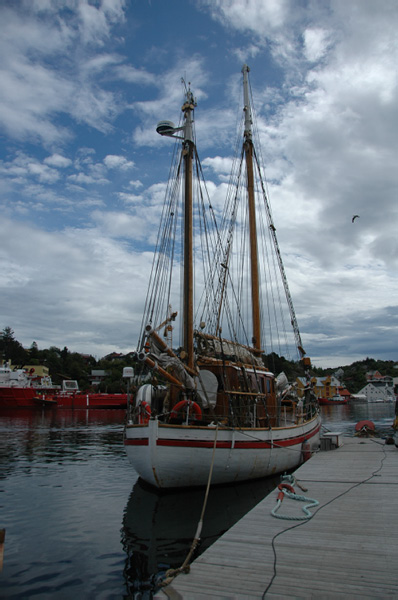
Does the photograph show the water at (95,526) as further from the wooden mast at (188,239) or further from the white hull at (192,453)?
the wooden mast at (188,239)

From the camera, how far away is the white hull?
13.4 m

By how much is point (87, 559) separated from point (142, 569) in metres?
1.38

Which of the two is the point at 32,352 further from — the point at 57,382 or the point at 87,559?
the point at 87,559

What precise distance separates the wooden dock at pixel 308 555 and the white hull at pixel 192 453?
12.5 ft

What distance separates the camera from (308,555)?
21.1ft

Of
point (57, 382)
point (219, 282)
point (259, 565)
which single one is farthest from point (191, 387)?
point (57, 382)

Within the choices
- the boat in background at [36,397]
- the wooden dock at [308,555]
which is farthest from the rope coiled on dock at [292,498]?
the boat in background at [36,397]

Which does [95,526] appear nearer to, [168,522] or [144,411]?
[168,522]

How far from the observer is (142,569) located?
8.44m

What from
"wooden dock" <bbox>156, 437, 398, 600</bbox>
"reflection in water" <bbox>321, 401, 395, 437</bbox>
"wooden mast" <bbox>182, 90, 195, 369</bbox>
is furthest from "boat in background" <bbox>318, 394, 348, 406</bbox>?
"wooden dock" <bbox>156, 437, 398, 600</bbox>

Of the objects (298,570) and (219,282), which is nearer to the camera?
(298,570)

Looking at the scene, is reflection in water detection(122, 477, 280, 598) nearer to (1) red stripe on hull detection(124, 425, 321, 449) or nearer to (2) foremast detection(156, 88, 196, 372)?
(1) red stripe on hull detection(124, 425, 321, 449)

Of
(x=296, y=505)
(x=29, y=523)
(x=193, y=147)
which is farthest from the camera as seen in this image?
(x=193, y=147)

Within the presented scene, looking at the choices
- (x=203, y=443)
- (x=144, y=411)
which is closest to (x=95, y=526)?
(x=203, y=443)
